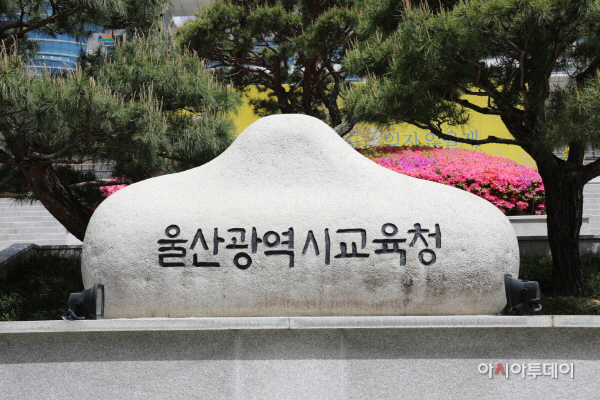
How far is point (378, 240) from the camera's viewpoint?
3.32 metres

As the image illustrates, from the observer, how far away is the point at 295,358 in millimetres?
3209

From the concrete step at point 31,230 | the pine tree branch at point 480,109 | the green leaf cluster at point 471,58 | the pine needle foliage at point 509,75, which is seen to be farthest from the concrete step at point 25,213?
the pine tree branch at point 480,109

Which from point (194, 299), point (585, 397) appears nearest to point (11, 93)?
point (194, 299)

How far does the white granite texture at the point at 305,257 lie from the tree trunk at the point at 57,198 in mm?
3409

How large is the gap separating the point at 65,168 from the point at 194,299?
17.4 ft

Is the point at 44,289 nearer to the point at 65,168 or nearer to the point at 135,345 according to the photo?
the point at 65,168

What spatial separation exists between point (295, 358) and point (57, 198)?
14.8ft

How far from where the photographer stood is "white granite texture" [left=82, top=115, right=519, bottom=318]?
332 cm

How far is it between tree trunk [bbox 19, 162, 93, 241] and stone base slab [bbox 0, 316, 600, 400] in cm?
359

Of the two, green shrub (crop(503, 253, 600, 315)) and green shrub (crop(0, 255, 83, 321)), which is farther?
green shrub (crop(0, 255, 83, 321))

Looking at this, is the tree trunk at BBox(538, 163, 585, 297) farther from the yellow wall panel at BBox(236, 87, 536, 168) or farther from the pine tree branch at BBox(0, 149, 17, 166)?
the yellow wall panel at BBox(236, 87, 536, 168)

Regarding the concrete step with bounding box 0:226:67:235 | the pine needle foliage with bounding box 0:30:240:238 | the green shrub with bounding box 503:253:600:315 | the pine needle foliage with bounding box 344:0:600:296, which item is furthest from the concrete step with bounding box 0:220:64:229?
the green shrub with bounding box 503:253:600:315

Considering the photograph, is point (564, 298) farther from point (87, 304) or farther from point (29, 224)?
point (29, 224)

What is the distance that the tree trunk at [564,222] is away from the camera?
6.45 meters
